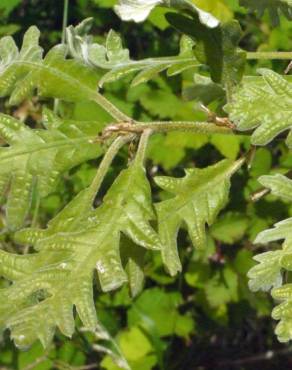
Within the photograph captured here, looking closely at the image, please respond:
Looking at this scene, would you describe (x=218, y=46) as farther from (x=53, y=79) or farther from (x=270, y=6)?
(x=53, y=79)

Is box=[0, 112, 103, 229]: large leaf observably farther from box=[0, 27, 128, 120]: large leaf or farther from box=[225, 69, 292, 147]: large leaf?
box=[225, 69, 292, 147]: large leaf

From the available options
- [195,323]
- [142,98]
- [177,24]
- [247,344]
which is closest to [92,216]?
[177,24]

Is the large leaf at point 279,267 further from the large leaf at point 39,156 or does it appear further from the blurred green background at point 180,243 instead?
the blurred green background at point 180,243

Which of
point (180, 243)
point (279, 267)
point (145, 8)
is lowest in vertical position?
point (180, 243)

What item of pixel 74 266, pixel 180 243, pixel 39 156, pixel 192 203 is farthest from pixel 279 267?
pixel 180 243

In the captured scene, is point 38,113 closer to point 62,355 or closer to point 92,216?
point 62,355

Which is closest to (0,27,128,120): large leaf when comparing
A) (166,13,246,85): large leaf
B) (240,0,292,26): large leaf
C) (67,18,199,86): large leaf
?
(67,18,199,86): large leaf
